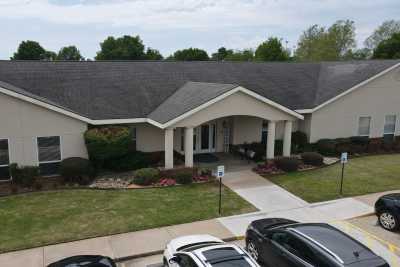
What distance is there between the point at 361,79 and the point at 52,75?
18.7 meters

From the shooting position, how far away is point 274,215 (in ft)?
46.0

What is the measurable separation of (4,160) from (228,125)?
1232 centimetres

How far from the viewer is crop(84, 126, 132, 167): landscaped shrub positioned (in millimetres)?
17625

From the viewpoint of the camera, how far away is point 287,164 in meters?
19.2

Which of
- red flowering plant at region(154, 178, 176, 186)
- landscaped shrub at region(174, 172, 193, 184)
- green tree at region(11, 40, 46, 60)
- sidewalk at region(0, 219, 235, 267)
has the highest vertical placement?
green tree at region(11, 40, 46, 60)

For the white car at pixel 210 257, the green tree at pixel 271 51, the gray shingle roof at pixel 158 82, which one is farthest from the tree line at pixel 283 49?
the white car at pixel 210 257

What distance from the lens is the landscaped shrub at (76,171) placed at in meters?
17.0

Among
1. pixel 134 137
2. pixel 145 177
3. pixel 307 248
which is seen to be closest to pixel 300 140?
pixel 134 137

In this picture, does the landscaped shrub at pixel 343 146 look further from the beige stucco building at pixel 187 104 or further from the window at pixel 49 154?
the window at pixel 49 154

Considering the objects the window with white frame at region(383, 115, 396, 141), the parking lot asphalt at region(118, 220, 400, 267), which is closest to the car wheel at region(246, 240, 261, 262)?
the parking lot asphalt at region(118, 220, 400, 267)

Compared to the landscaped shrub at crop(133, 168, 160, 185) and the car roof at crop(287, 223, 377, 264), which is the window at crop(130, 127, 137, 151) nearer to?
the landscaped shrub at crop(133, 168, 160, 185)

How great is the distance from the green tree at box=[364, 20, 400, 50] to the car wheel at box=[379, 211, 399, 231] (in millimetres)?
73497

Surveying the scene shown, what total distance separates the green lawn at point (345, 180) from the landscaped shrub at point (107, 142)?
7.29m

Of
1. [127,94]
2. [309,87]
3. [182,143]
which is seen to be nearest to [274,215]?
[182,143]
